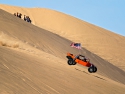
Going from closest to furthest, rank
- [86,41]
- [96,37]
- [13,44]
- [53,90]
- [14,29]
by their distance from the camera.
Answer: [53,90], [13,44], [14,29], [86,41], [96,37]

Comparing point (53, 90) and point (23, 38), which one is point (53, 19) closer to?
point (23, 38)

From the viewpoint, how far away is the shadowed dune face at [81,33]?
42.4 m

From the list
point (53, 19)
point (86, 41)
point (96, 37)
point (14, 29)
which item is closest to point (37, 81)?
point (14, 29)

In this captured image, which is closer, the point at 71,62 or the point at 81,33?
the point at 71,62

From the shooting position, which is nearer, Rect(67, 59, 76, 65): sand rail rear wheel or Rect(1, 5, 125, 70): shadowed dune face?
Rect(67, 59, 76, 65): sand rail rear wheel

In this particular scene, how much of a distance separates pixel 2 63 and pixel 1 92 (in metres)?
2.97

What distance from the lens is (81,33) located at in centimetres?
5078

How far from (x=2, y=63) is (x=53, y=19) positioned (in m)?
49.3

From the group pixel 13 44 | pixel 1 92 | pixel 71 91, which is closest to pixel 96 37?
pixel 13 44

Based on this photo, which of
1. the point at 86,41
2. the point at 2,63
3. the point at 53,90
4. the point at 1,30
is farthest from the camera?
the point at 86,41

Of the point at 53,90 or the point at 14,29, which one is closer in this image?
the point at 53,90

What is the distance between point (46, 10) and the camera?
63.0 m

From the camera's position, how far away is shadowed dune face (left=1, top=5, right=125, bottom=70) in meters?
42.4

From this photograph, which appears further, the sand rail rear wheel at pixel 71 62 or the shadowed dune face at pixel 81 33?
the shadowed dune face at pixel 81 33
